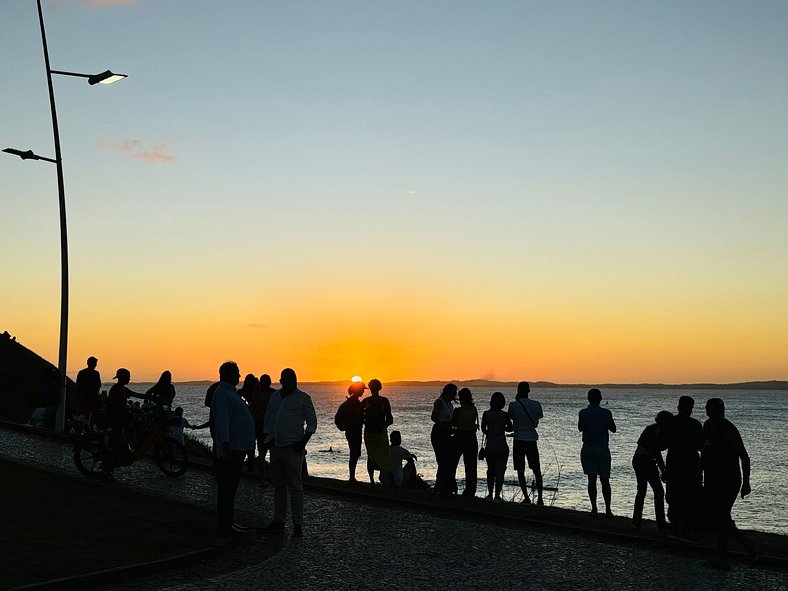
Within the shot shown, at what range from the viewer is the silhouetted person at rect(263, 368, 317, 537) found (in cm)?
1245

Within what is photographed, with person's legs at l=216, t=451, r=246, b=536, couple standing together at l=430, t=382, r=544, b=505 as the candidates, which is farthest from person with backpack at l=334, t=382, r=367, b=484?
person's legs at l=216, t=451, r=246, b=536

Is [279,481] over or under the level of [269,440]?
under

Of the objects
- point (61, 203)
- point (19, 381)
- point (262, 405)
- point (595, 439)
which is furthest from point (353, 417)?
point (19, 381)

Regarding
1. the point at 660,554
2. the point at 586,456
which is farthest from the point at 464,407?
the point at 660,554

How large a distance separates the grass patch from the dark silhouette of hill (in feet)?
75.9

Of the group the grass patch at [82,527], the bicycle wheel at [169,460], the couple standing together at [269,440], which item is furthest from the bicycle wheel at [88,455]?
the couple standing together at [269,440]

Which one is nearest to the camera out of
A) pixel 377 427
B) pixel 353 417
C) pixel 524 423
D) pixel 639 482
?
pixel 639 482

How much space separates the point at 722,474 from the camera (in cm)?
1113

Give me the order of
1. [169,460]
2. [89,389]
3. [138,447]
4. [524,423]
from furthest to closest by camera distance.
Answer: [89,389] → [169,460] → [138,447] → [524,423]

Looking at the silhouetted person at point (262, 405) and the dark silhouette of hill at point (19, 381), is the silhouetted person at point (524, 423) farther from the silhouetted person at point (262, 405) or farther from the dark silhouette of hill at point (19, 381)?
the dark silhouette of hill at point (19, 381)

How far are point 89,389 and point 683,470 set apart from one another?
543 inches

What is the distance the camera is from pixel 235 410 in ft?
39.7

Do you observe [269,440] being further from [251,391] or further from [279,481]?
[251,391]

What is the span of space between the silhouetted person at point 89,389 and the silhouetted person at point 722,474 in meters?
14.0
